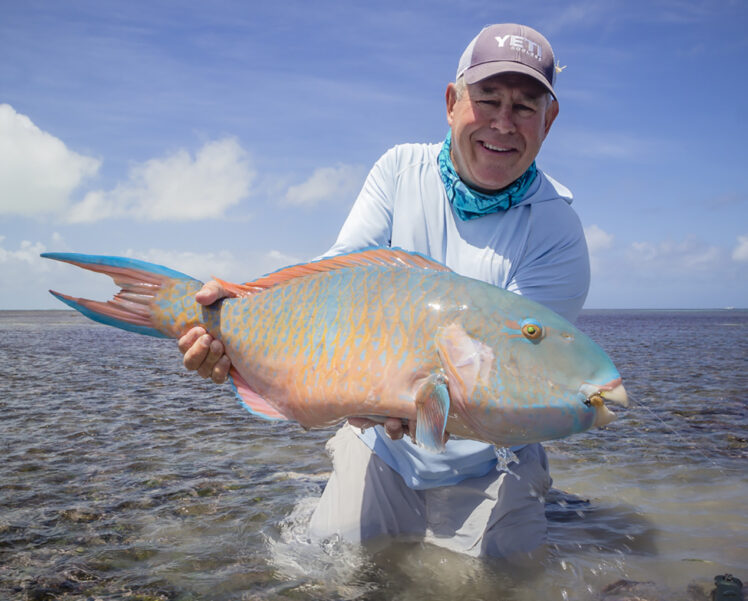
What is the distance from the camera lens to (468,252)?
3.47 m

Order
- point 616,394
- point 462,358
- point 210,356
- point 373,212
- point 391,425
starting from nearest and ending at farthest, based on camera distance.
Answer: point 616,394 → point 462,358 → point 391,425 → point 210,356 → point 373,212

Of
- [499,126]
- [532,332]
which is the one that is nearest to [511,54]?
[499,126]

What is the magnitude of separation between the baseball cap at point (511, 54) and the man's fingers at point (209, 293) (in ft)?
5.69

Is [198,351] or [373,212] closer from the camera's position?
[198,351]

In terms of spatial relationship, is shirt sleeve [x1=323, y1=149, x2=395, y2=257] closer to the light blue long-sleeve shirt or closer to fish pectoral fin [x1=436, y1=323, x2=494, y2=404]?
the light blue long-sleeve shirt

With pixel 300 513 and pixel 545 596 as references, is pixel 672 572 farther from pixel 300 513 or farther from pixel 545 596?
pixel 300 513

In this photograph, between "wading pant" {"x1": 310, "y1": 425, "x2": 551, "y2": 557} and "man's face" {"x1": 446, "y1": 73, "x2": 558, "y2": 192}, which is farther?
"wading pant" {"x1": 310, "y1": 425, "x2": 551, "y2": 557}

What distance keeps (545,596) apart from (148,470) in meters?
3.94

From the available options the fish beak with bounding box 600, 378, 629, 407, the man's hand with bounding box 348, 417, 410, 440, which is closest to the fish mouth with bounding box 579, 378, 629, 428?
the fish beak with bounding box 600, 378, 629, 407

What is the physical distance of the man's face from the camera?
10.2 ft

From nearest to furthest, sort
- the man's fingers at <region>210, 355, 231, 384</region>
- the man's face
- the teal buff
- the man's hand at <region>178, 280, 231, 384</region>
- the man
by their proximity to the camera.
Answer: the man's hand at <region>178, 280, 231, 384</region> → the man's fingers at <region>210, 355, 231, 384</region> → the man's face → the man → the teal buff

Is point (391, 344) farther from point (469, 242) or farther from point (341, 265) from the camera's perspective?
point (469, 242)

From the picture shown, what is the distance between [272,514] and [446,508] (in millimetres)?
1573

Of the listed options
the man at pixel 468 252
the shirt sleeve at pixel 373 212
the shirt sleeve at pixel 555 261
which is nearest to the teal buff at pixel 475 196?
the man at pixel 468 252
